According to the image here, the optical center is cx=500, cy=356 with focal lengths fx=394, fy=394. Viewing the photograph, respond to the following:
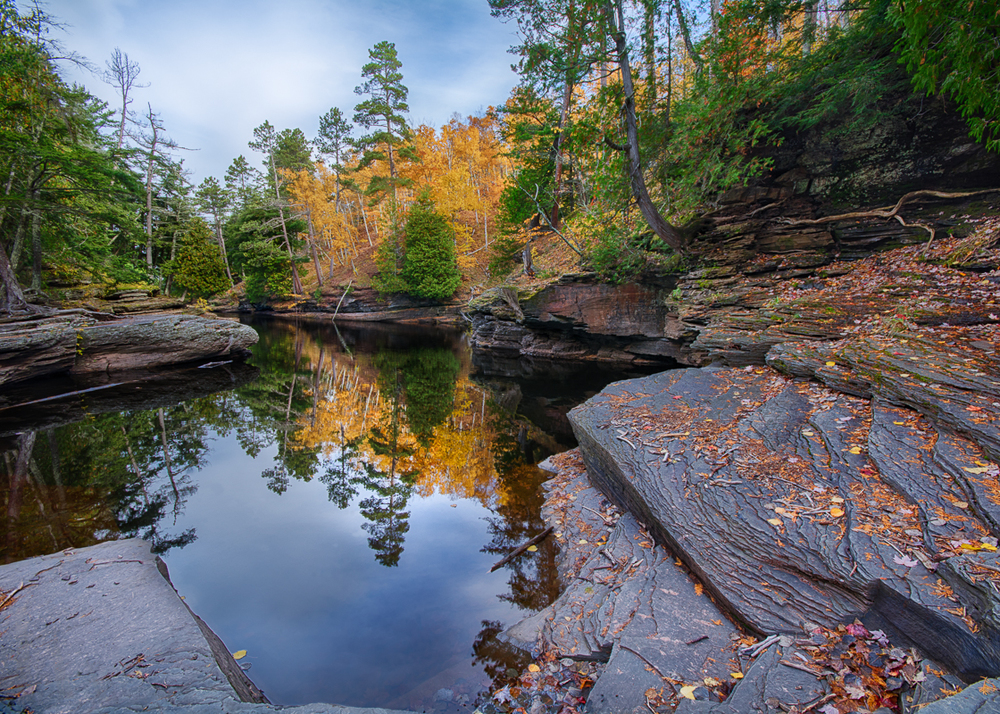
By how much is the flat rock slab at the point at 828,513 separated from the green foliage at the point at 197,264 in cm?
3920

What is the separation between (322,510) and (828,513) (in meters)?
6.62

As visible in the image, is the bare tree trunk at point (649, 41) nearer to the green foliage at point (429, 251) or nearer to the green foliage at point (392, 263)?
the green foliage at point (429, 251)

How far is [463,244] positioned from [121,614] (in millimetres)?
35307

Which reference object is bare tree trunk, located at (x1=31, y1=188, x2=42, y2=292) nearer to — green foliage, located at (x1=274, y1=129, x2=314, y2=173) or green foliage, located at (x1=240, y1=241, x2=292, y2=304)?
green foliage, located at (x1=240, y1=241, x2=292, y2=304)

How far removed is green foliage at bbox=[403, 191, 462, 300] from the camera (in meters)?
31.0

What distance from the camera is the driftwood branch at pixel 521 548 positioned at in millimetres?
4965

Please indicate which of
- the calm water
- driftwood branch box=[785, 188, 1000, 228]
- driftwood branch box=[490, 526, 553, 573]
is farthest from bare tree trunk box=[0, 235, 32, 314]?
driftwood branch box=[785, 188, 1000, 228]

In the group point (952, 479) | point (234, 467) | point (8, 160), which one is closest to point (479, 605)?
point (952, 479)

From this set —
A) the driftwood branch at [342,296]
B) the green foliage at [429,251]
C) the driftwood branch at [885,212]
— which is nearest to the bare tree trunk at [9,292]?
the green foliage at [429,251]

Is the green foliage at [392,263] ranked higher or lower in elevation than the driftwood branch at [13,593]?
higher

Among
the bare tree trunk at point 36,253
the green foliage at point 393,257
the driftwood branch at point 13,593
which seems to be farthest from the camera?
the green foliage at point 393,257

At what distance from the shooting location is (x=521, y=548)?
515 cm

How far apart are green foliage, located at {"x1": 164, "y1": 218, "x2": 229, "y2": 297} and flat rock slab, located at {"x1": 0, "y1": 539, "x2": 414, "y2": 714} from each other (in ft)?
119

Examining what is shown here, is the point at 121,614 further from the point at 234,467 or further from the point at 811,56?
the point at 811,56
